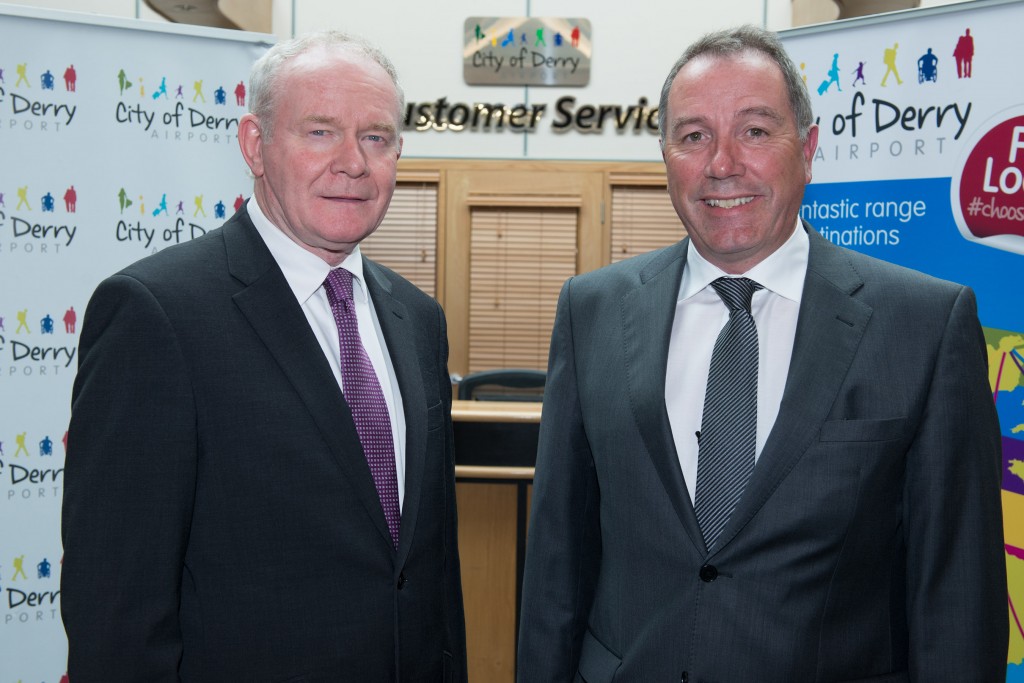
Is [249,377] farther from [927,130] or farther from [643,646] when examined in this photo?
[927,130]

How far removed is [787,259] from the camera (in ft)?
4.92

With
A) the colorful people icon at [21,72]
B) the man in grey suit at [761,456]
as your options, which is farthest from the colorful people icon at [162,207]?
the man in grey suit at [761,456]

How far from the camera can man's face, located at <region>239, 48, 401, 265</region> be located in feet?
4.81

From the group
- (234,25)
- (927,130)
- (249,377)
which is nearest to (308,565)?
(249,377)

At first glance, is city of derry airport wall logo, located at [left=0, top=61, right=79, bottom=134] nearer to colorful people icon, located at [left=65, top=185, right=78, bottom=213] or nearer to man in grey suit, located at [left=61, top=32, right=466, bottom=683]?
colorful people icon, located at [left=65, top=185, right=78, bottom=213]

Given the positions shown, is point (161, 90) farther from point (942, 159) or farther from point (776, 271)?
point (942, 159)

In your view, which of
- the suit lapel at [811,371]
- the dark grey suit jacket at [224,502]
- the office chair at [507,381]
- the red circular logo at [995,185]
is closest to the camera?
the dark grey suit jacket at [224,502]

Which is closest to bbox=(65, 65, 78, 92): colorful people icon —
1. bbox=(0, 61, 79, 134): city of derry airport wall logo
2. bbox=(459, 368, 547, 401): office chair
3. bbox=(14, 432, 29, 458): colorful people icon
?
bbox=(0, 61, 79, 134): city of derry airport wall logo

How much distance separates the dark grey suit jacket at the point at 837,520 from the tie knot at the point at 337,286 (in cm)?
49

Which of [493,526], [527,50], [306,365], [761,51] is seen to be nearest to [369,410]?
[306,365]

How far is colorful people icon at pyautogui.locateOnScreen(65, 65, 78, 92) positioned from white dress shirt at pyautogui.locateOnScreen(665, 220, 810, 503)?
1832 millimetres

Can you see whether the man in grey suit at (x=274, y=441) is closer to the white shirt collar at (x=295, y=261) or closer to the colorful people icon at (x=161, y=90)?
the white shirt collar at (x=295, y=261)

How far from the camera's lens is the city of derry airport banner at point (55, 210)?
2375 millimetres

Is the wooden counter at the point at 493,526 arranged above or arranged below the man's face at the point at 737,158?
below
